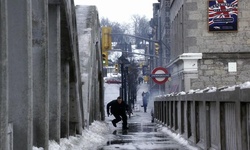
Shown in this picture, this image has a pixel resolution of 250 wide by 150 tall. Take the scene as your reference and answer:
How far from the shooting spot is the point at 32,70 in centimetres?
1093

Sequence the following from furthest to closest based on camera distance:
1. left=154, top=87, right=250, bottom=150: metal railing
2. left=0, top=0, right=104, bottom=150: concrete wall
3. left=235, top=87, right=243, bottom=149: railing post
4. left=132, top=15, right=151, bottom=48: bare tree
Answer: left=132, top=15, right=151, bottom=48: bare tree → left=235, top=87, right=243, bottom=149: railing post → left=154, top=87, right=250, bottom=150: metal railing → left=0, top=0, right=104, bottom=150: concrete wall

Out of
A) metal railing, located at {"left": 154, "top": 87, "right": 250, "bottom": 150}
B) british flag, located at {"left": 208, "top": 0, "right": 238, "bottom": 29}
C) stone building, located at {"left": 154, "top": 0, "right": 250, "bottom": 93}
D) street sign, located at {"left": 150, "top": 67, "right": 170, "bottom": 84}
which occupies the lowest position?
metal railing, located at {"left": 154, "top": 87, "right": 250, "bottom": 150}

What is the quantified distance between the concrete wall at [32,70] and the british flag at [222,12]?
18.8 m

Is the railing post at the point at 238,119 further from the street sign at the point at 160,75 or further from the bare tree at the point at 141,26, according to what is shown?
the bare tree at the point at 141,26

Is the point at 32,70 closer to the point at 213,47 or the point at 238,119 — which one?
the point at 238,119

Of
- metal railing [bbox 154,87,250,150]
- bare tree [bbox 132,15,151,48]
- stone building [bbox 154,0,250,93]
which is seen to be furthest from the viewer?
bare tree [bbox 132,15,151,48]

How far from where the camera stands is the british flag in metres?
34.5

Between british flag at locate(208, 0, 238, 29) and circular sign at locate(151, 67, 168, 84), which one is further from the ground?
british flag at locate(208, 0, 238, 29)

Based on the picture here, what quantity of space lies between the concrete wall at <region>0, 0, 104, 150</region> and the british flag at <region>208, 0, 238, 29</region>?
61.8 feet

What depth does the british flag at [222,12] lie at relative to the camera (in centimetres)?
3453

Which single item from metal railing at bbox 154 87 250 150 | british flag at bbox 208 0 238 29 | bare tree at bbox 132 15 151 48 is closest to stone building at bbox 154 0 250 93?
british flag at bbox 208 0 238 29

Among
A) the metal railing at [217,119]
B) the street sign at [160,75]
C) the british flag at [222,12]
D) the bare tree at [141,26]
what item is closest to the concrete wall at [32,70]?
the metal railing at [217,119]

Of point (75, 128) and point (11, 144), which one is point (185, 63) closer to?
point (75, 128)

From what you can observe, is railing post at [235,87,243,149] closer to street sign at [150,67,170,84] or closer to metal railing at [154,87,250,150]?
metal railing at [154,87,250,150]
